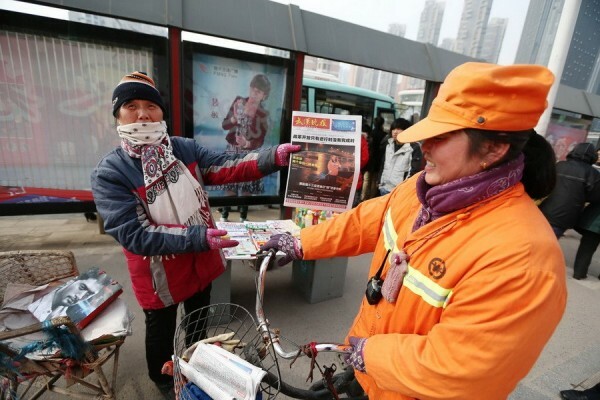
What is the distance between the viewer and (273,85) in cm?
432

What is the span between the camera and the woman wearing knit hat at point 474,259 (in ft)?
2.61

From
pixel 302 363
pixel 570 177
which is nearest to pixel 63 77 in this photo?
pixel 302 363

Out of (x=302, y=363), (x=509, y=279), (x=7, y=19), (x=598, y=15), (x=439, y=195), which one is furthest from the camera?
(x=598, y=15)

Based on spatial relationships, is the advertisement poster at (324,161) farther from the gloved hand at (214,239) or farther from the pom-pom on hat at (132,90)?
the pom-pom on hat at (132,90)

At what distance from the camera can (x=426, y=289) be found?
961 millimetres

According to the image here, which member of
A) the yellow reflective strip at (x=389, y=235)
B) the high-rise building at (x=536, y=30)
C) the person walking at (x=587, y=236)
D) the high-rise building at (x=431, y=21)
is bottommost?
the person walking at (x=587, y=236)

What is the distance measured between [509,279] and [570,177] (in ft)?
14.6

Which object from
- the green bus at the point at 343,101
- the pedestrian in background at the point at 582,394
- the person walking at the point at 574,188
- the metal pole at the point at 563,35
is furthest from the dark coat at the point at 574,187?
the green bus at the point at 343,101

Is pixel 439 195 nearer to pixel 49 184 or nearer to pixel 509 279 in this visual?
pixel 509 279

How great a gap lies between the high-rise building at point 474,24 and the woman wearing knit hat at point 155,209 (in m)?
17.0

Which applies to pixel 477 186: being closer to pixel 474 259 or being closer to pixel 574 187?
pixel 474 259

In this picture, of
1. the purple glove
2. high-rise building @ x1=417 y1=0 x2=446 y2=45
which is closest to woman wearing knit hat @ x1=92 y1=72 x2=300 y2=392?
the purple glove

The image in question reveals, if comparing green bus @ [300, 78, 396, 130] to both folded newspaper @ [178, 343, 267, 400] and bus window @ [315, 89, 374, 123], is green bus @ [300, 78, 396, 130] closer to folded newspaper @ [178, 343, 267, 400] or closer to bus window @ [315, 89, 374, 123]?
bus window @ [315, 89, 374, 123]

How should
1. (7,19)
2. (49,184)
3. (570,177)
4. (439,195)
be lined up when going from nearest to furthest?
(439,195) → (7,19) → (49,184) → (570,177)
